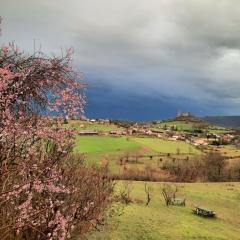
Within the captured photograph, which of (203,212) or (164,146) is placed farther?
(164,146)

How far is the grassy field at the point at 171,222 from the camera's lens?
32.9m

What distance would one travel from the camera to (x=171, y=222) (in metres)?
38.5

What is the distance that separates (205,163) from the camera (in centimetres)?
10212

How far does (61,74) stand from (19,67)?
1.29m

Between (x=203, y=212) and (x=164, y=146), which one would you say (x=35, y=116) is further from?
(x=164, y=146)

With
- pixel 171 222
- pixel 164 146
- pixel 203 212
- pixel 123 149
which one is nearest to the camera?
pixel 171 222

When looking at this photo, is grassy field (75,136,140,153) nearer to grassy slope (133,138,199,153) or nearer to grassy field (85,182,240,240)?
grassy slope (133,138,199,153)

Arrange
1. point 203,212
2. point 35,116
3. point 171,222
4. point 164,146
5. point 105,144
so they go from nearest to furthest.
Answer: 1. point 35,116
2. point 171,222
3. point 203,212
4. point 105,144
5. point 164,146

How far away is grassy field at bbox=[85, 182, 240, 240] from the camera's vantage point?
32.9m

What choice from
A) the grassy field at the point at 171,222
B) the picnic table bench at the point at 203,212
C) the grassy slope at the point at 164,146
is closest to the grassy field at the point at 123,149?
the grassy slope at the point at 164,146

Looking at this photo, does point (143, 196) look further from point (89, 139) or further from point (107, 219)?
point (89, 139)

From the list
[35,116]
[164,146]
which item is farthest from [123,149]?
[35,116]

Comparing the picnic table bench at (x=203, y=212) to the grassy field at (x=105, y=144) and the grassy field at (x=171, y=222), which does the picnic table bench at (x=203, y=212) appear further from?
the grassy field at (x=105, y=144)

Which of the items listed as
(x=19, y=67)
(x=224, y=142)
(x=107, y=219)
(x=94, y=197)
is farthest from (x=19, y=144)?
(x=224, y=142)
